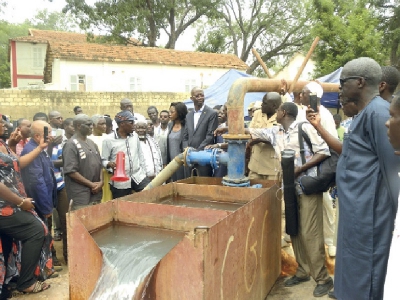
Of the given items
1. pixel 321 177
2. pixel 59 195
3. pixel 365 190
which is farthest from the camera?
pixel 59 195

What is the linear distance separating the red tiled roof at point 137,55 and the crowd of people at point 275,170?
1352cm

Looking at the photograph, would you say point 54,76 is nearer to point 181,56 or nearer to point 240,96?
point 181,56

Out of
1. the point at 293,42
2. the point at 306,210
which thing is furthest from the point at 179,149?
the point at 293,42

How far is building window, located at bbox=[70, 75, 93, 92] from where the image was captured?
1916 centimetres

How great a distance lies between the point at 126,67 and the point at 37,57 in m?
14.3

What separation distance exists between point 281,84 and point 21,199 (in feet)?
9.04

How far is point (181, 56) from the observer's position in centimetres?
2105

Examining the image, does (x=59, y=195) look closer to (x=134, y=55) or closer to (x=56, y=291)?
(x=56, y=291)

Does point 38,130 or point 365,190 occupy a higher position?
point 38,130

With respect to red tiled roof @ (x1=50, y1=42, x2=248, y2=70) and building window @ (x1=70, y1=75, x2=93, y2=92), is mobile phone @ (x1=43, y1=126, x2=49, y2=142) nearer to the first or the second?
red tiled roof @ (x1=50, y1=42, x2=248, y2=70)

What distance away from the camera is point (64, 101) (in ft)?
46.9

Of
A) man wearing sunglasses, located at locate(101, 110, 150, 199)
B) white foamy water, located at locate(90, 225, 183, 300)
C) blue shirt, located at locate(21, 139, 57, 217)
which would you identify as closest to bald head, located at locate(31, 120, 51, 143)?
blue shirt, located at locate(21, 139, 57, 217)

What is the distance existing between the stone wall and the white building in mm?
4922

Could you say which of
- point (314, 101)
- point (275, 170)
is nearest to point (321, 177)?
point (314, 101)
